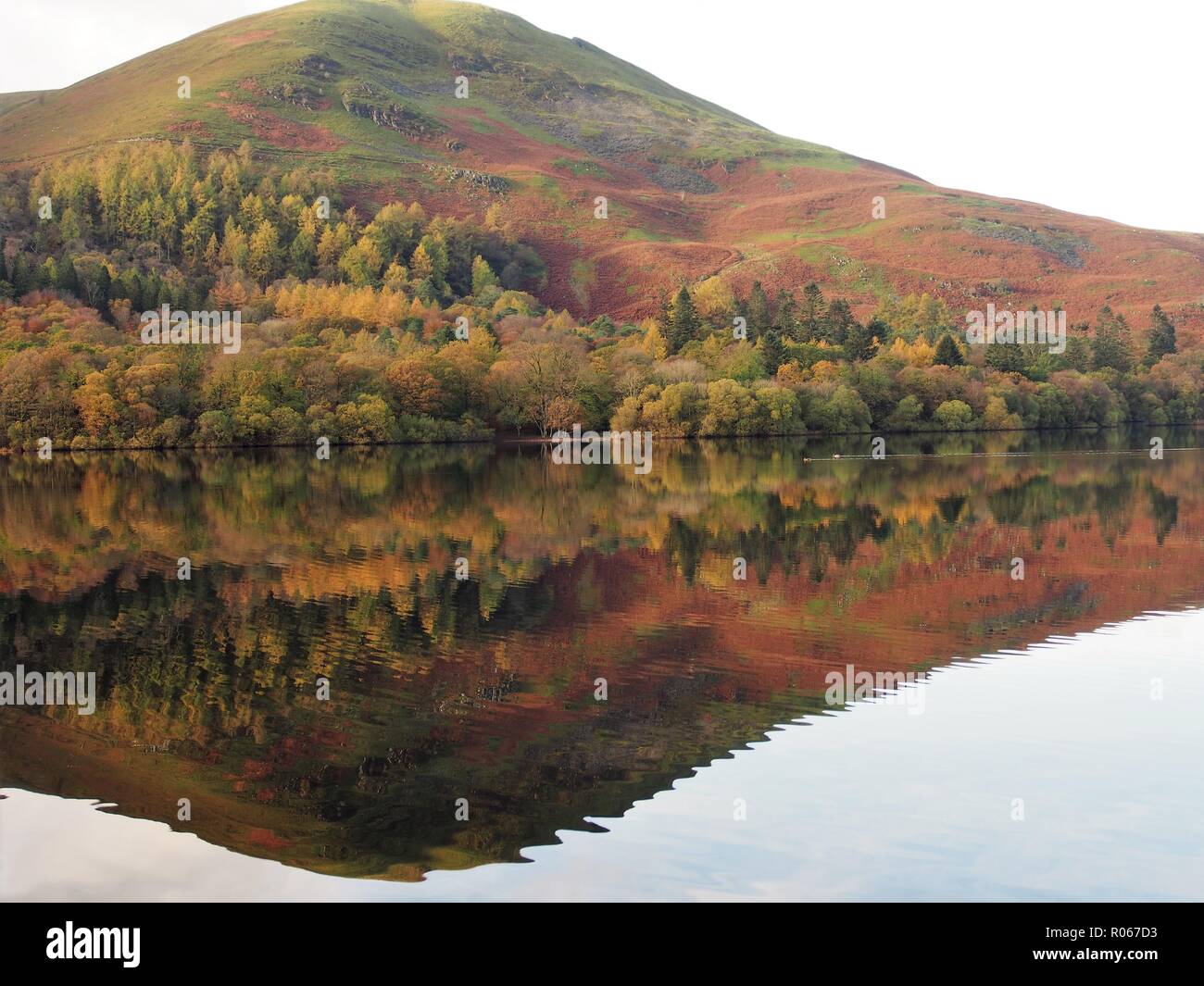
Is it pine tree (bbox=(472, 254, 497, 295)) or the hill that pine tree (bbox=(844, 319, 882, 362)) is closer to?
the hill

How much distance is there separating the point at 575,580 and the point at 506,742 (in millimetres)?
10472

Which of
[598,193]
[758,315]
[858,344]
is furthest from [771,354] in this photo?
[598,193]

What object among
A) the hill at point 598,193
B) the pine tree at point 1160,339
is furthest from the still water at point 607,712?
the hill at point 598,193

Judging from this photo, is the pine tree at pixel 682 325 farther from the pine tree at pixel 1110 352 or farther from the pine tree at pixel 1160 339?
the pine tree at pixel 1160 339

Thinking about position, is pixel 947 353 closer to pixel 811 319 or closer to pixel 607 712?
pixel 811 319

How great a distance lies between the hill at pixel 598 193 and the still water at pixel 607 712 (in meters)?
110

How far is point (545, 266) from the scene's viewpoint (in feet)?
470

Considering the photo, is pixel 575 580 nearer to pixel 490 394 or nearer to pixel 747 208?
pixel 490 394

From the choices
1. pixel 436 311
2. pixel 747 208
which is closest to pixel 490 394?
pixel 436 311

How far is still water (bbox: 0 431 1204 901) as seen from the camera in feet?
32.9

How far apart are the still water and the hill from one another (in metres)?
110

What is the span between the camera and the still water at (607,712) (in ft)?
32.9

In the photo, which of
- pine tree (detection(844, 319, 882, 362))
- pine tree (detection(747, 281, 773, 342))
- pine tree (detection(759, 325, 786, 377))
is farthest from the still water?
pine tree (detection(747, 281, 773, 342))

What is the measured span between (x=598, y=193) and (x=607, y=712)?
159812mm
